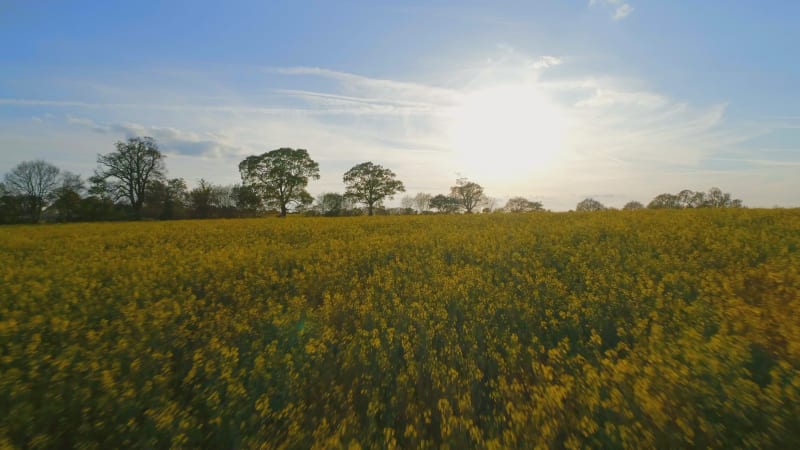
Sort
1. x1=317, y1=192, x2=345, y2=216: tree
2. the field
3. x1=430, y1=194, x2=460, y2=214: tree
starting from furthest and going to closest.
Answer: x1=430, y1=194, x2=460, y2=214: tree
x1=317, y1=192, x2=345, y2=216: tree
the field

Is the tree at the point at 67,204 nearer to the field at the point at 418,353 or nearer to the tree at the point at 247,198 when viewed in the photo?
the tree at the point at 247,198

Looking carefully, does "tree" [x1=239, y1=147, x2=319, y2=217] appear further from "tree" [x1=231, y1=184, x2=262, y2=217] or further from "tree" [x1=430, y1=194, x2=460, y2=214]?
"tree" [x1=430, y1=194, x2=460, y2=214]

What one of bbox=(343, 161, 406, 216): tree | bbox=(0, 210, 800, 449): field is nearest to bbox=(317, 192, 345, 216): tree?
bbox=(343, 161, 406, 216): tree

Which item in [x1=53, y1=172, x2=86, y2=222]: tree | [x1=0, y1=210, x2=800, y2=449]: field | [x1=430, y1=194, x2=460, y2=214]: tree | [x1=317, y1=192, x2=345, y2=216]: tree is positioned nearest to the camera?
[x1=0, y1=210, x2=800, y2=449]: field

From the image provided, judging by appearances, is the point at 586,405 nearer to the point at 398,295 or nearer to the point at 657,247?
the point at 398,295

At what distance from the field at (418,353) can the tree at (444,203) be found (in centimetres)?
6262

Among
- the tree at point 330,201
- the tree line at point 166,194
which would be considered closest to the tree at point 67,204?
the tree line at point 166,194

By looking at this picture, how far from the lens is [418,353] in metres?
3.81

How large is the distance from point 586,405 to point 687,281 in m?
4.33

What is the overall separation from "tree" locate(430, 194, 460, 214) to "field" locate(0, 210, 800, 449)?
6262cm

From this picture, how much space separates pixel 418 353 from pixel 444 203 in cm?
6860

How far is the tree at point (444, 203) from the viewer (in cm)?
7019

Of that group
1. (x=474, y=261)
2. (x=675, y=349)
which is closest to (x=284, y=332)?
(x=675, y=349)

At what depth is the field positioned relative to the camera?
2459mm
